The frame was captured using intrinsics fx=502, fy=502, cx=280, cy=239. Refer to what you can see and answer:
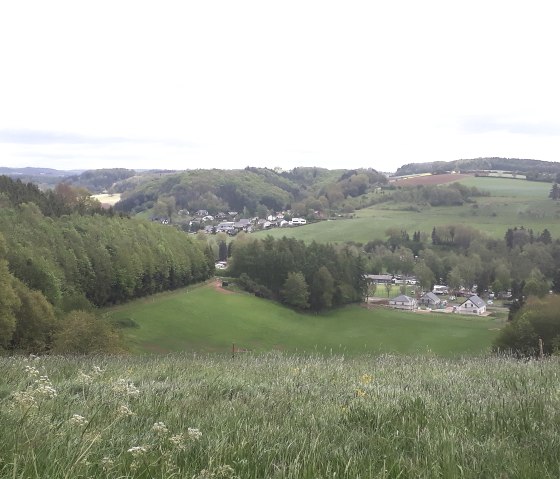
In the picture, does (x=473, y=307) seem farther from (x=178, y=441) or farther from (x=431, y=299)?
(x=178, y=441)

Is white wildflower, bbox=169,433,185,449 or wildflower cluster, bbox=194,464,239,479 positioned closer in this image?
wildflower cluster, bbox=194,464,239,479

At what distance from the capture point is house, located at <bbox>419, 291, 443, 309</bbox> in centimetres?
10357

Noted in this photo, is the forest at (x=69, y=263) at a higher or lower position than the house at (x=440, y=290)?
higher

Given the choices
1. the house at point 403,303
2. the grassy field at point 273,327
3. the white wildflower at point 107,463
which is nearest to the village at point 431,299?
the house at point 403,303

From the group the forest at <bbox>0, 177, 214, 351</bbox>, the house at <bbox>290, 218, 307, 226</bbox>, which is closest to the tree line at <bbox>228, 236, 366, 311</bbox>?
the forest at <bbox>0, 177, 214, 351</bbox>

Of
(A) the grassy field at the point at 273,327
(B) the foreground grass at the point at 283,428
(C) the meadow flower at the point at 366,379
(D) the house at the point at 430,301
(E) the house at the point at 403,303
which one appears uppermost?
(B) the foreground grass at the point at 283,428

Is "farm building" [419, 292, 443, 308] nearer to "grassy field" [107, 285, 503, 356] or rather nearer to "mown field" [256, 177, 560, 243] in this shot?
"grassy field" [107, 285, 503, 356]

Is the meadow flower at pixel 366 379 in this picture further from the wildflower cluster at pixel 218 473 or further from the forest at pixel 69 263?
the forest at pixel 69 263

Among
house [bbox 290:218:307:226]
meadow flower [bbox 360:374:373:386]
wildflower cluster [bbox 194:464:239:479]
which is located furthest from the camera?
house [bbox 290:218:307:226]

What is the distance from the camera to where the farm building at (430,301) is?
10357 cm

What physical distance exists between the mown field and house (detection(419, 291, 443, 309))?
154 feet

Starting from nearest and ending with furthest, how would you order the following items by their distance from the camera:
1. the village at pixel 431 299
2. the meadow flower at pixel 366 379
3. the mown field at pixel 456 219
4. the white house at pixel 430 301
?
the meadow flower at pixel 366 379, the village at pixel 431 299, the white house at pixel 430 301, the mown field at pixel 456 219

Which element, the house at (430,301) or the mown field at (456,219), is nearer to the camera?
the house at (430,301)

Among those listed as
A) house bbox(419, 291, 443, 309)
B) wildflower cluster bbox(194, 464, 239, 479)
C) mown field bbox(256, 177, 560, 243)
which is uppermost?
wildflower cluster bbox(194, 464, 239, 479)
